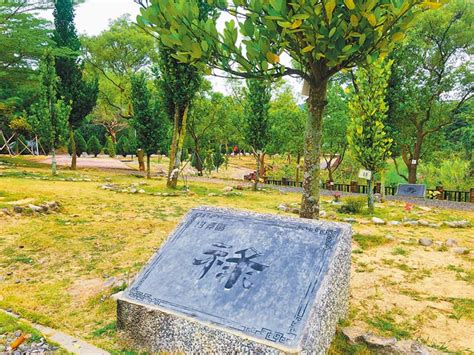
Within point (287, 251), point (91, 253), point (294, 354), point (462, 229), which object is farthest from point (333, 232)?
point (462, 229)

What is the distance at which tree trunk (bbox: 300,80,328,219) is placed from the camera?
16.6 feet

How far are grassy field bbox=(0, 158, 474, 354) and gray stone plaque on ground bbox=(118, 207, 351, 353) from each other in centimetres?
53

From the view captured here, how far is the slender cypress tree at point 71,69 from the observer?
20.8 metres

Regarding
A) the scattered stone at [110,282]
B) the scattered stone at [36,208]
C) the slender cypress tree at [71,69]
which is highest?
the slender cypress tree at [71,69]

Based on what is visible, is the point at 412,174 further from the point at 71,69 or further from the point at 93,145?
the point at 93,145

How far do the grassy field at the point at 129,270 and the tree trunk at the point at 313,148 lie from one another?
1.48 metres

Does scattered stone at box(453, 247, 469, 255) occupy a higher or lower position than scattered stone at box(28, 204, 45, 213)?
lower

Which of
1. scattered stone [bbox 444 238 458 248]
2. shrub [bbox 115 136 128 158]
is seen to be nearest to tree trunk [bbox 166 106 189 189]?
scattered stone [bbox 444 238 458 248]

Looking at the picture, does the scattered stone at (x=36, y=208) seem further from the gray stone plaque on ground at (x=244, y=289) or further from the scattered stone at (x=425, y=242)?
the scattered stone at (x=425, y=242)

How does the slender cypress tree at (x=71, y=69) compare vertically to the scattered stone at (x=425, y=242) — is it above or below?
above

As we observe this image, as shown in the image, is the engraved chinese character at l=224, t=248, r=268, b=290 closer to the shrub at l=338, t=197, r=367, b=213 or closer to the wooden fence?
the shrub at l=338, t=197, r=367, b=213

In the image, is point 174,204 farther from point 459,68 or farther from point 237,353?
point 459,68

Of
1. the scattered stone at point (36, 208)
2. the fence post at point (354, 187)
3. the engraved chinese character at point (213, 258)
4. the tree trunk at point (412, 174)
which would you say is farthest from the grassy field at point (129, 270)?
the tree trunk at point (412, 174)

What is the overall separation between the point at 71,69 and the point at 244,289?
870 inches
